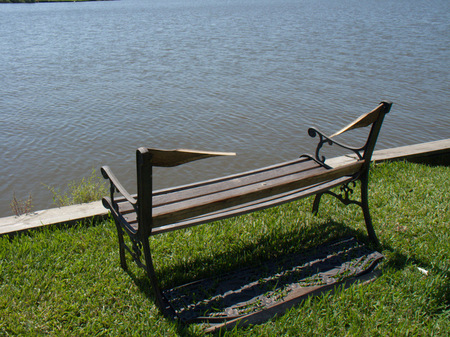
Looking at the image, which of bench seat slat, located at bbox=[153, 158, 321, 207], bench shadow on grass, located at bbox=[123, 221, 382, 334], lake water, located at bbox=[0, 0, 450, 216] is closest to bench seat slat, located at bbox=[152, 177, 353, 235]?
bench seat slat, located at bbox=[153, 158, 321, 207]

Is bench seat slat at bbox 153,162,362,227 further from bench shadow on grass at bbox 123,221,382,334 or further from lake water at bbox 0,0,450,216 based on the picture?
lake water at bbox 0,0,450,216

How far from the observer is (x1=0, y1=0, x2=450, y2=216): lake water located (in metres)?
7.50

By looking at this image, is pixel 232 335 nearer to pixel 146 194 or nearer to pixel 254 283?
pixel 254 283

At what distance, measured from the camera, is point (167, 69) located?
13.0 m

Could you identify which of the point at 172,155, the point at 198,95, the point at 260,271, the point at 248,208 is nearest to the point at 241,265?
the point at 260,271

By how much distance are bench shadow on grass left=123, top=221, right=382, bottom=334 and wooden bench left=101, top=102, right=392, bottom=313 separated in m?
0.18

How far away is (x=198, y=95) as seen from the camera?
10.5 meters

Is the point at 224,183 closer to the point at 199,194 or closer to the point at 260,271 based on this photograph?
the point at 199,194

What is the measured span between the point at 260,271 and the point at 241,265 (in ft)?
0.55

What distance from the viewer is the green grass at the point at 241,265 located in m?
Result: 2.76

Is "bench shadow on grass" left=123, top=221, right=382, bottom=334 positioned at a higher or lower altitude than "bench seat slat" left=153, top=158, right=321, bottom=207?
lower

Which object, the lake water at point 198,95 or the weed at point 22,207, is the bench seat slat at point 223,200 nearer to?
the weed at point 22,207

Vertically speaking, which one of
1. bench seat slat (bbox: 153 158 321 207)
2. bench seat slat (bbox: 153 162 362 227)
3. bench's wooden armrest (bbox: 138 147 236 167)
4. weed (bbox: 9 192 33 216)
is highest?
bench's wooden armrest (bbox: 138 147 236 167)

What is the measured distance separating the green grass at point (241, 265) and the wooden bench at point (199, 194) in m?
0.24
